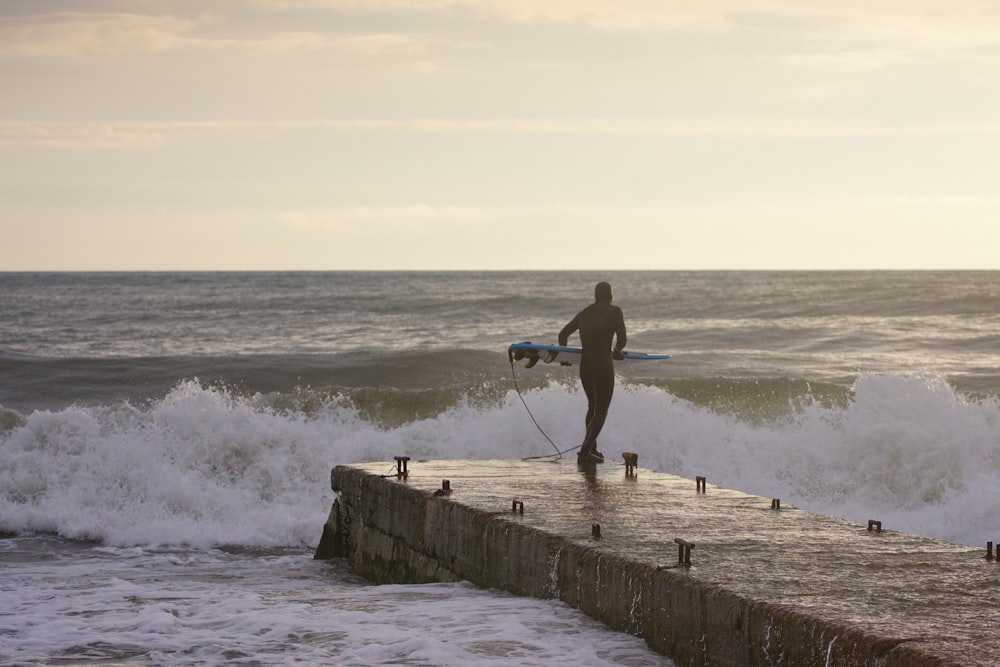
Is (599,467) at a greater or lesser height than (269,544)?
greater

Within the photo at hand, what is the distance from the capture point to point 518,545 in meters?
7.27

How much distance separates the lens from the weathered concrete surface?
5012 millimetres

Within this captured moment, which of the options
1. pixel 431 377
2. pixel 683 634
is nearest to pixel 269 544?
pixel 683 634

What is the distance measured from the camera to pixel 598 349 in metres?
10.7

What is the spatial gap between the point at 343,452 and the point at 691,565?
9.24m

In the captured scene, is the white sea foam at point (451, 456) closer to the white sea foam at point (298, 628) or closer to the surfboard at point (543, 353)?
the surfboard at point (543, 353)

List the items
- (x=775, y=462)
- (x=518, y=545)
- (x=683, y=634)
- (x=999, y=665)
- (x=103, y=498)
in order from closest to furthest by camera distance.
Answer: (x=999, y=665), (x=683, y=634), (x=518, y=545), (x=103, y=498), (x=775, y=462)

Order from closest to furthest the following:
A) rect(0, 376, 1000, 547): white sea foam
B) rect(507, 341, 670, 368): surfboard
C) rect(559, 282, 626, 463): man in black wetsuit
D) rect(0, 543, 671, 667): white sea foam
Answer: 1. rect(0, 543, 671, 667): white sea foam
2. rect(559, 282, 626, 463): man in black wetsuit
3. rect(507, 341, 670, 368): surfboard
4. rect(0, 376, 1000, 547): white sea foam

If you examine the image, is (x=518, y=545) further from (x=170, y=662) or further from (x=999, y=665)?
(x=999, y=665)

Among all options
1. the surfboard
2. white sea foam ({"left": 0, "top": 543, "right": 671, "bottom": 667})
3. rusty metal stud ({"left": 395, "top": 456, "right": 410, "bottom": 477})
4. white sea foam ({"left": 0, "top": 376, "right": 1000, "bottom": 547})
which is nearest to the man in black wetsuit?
the surfboard

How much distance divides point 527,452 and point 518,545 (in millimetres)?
8328

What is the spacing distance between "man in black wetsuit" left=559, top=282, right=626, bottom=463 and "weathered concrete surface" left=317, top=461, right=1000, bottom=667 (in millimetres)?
715

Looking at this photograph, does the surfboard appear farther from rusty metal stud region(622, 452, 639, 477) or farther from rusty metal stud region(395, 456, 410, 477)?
rusty metal stud region(395, 456, 410, 477)

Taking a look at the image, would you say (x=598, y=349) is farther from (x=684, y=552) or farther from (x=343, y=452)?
(x=343, y=452)
